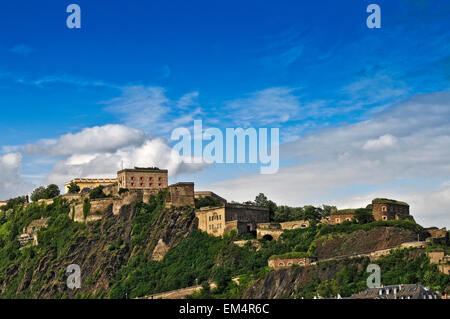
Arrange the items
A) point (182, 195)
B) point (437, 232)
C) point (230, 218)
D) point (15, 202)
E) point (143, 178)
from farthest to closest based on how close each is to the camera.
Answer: point (15, 202) → point (143, 178) → point (182, 195) → point (230, 218) → point (437, 232)

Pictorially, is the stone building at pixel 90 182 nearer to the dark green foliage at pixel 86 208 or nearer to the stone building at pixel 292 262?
the dark green foliage at pixel 86 208

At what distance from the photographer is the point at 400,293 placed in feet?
323

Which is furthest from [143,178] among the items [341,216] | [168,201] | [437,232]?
[437,232]

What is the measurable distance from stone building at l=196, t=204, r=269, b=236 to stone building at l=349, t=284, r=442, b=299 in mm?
31062

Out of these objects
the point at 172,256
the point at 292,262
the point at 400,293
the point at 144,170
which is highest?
the point at 144,170

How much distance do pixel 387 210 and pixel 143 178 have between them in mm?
37573

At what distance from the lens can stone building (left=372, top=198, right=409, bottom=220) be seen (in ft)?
414

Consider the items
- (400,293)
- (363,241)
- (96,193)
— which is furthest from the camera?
(96,193)

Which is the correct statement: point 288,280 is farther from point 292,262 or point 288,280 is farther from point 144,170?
point 144,170

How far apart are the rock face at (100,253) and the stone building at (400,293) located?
3965 centimetres

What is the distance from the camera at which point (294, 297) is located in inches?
4471

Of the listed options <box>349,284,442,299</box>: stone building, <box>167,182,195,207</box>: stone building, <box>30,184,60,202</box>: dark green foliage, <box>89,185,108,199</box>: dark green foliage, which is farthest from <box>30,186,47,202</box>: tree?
<box>349,284,442,299</box>: stone building
